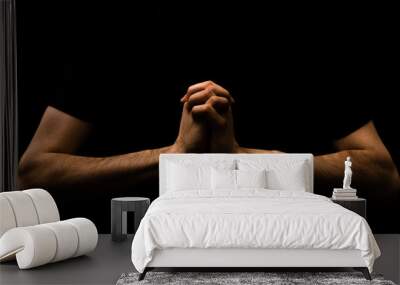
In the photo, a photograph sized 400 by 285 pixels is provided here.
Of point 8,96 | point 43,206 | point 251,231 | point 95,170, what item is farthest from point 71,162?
point 251,231

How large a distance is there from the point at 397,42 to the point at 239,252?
3424 mm

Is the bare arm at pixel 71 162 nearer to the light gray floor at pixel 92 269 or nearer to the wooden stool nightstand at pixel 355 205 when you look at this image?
the light gray floor at pixel 92 269

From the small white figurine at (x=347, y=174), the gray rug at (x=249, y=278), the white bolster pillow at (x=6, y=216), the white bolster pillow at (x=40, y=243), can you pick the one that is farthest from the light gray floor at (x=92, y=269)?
the small white figurine at (x=347, y=174)

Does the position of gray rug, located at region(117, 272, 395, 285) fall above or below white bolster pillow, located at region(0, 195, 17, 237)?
below

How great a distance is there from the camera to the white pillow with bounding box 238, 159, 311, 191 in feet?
21.5

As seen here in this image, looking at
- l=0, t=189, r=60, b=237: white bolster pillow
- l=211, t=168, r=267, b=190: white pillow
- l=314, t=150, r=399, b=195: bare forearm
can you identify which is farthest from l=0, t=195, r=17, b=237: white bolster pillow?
l=314, t=150, r=399, b=195: bare forearm

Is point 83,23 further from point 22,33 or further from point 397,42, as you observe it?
point 397,42

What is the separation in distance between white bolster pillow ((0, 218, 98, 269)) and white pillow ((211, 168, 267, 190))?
5.07 ft

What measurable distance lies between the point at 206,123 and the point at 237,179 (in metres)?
0.83

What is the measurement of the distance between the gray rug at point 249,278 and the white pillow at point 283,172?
158cm

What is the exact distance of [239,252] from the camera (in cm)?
481

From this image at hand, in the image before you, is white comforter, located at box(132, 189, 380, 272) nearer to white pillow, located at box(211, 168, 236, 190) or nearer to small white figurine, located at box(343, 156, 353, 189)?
white pillow, located at box(211, 168, 236, 190)

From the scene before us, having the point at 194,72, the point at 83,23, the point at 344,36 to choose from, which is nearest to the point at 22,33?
the point at 83,23

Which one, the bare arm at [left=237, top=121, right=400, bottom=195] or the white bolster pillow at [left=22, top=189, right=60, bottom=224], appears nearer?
the white bolster pillow at [left=22, top=189, right=60, bottom=224]
